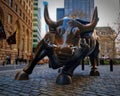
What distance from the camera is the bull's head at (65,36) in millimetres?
8773

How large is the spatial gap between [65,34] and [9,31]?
120 ft

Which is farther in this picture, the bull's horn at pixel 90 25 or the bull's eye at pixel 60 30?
the bull's horn at pixel 90 25

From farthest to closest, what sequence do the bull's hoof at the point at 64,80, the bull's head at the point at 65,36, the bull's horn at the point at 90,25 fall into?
the bull's horn at the point at 90,25 → the bull's head at the point at 65,36 → the bull's hoof at the point at 64,80

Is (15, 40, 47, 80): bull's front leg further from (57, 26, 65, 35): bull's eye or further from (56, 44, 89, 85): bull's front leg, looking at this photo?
(56, 44, 89, 85): bull's front leg

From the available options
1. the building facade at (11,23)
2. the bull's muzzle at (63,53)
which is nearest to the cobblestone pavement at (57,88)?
the bull's muzzle at (63,53)

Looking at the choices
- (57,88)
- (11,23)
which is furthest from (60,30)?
(11,23)

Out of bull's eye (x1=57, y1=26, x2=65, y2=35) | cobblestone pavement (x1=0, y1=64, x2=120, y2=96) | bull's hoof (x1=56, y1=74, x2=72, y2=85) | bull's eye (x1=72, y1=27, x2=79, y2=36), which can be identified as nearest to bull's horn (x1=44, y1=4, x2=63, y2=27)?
bull's eye (x1=57, y1=26, x2=65, y2=35)

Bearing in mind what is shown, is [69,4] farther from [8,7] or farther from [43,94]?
[43,94]

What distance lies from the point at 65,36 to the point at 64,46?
838 mm

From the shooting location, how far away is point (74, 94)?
21.0 ft

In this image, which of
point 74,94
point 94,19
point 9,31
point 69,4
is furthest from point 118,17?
point 69,4

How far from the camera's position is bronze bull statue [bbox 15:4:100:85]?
880 centimetres

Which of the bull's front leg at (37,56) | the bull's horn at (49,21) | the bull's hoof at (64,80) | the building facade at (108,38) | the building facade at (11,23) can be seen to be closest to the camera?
the bull's hoof at (64,80)

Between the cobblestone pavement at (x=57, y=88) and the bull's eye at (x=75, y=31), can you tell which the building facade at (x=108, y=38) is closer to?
the bull's eye at (x=75, y=31)
